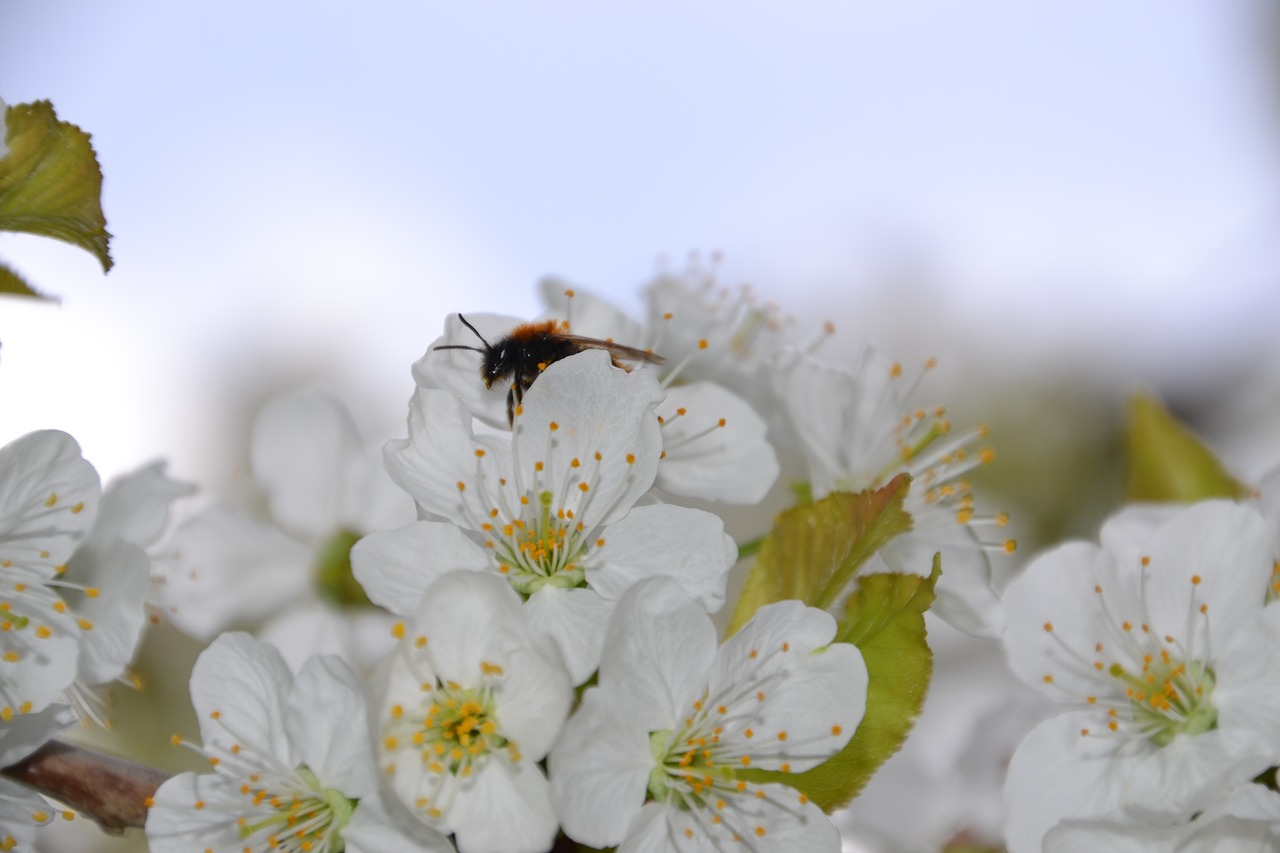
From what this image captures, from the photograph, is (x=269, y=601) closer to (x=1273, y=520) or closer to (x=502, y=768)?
(x=502, y=768)

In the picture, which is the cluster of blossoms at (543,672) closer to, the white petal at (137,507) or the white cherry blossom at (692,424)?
the white cherry blossom at (692,424)

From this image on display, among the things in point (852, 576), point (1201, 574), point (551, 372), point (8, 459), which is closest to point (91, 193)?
point (8, 459)

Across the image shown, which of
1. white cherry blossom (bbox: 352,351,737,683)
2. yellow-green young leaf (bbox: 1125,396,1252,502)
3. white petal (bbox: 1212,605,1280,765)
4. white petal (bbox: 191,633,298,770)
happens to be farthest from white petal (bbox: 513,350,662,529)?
yellow-green young leaf (bbox: 1125,396,1252,502)

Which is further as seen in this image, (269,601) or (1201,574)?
(269,601)

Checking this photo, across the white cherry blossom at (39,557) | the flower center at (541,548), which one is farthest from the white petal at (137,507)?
the flower center at (541,548)

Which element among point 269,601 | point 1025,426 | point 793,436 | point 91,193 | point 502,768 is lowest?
point 1025,426

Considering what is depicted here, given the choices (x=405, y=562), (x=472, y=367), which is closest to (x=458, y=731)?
(x=405, y=562)
